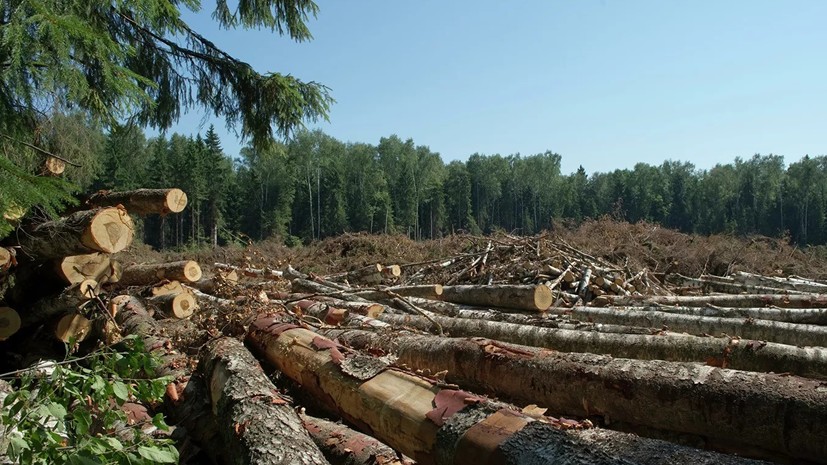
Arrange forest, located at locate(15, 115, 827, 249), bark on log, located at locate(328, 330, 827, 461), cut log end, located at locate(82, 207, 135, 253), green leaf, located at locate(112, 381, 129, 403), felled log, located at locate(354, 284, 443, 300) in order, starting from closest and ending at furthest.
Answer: green leaf, located at locate(112, 381, 129, 403)
bark on log, located at locate(328, 330, 827, 461)
cut log end, located at locate(82, 207, 135, 253)
felled log, located at locate(354, 284, 443, 300)
forest, located at locate(15, 115, 827, 249)

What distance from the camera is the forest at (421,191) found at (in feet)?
161

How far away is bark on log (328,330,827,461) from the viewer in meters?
2.91

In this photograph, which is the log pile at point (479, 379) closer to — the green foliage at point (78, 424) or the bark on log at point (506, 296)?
the bark on log at point (506, 296)

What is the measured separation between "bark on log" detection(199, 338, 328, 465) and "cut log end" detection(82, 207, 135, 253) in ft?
6.92

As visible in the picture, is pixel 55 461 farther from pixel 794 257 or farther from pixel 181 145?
pixel 181 145

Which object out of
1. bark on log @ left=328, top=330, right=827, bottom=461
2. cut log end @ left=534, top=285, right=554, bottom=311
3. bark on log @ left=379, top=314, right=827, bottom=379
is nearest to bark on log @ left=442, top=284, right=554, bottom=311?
cut log end @ left=534, top=285, right=554, bottom=311

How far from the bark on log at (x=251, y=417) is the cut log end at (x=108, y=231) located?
2.11 meters

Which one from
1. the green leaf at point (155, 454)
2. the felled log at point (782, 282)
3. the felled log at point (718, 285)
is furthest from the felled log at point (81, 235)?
the felled log at point (782, 282)

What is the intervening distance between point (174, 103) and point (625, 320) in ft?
24.5

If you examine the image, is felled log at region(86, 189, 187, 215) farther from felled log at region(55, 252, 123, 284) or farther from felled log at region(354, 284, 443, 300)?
felled log at region(354, 284, 443, 300)

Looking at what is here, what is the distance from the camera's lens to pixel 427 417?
9.54 ft

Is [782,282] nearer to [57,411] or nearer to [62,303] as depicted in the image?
[57,411]

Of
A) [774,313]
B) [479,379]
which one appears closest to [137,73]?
[479,379]

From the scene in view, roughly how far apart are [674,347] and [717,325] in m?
1.93
